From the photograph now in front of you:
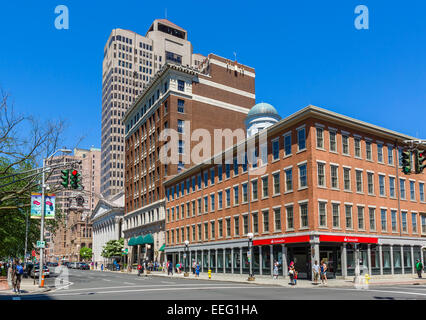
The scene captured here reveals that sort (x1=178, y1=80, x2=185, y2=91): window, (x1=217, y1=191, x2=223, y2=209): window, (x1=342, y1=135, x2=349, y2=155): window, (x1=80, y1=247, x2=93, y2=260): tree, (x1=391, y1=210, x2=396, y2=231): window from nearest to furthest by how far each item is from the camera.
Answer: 1. (x1=342, y1=135, x2=349, y2=155): window
2. (x1=391, y1=210, x2=396, y2=231): window
3. (x1=217, y1=191, x2=223, y2=209): window
4. (x1=178, y1=80, x2=185, y2=91): window
5. (x1=80, y1=247, x2=93, y2=260): tree

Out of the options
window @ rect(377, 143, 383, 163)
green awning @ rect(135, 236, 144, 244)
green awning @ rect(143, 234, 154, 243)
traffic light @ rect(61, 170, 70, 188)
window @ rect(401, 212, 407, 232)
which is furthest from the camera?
green awning @ rect(135, 236, 144, 244)

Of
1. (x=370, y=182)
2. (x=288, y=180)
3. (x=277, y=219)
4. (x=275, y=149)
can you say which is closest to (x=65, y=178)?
(x=288, y=180)

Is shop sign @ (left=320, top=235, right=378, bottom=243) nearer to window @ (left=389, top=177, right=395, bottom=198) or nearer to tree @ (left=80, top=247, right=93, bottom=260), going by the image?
window @ (left=389, top=177, right=395, bottom=198)

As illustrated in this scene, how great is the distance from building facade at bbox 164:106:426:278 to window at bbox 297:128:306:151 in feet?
0.30

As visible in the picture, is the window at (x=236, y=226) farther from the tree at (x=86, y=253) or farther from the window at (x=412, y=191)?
the tree at (x=86, y=253)

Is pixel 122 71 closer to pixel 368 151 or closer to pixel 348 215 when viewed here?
pixel 368 151

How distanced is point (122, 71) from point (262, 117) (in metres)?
102

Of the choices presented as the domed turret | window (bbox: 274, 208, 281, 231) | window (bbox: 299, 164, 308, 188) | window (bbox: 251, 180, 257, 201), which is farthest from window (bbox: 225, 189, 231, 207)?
window (bbox: 299, 164, 308, 188)

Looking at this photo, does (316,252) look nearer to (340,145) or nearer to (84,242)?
(340,145)

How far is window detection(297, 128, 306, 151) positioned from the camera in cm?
3869

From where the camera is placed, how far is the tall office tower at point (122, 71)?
494 feet

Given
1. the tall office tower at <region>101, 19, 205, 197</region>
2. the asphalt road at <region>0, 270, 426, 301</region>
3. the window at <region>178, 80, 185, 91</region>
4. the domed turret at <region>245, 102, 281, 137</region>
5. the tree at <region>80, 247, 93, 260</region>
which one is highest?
the tall office tower at <region>101, 19, 205, 197</region>

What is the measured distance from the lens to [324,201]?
37438 mm
